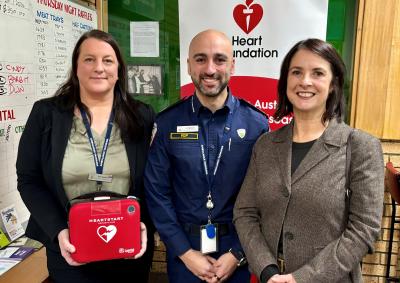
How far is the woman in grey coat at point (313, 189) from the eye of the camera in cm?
132

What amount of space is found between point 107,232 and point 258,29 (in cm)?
196

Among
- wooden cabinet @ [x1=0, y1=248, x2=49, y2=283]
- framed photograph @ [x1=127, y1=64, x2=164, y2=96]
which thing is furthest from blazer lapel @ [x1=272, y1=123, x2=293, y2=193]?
framed photograph @ [x1=127, y1=64, x2=164, y2=96]

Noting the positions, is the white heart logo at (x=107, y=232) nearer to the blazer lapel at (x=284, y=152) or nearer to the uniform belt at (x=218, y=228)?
the uniform belt at (x=218, y=228)

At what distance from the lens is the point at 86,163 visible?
160cm

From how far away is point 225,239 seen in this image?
5.55 ft

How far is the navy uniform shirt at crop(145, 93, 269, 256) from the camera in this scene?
5.45 ft

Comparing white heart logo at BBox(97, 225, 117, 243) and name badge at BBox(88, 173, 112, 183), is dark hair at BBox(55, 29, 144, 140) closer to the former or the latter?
name badge at BBox(88, 173, 112, 183)

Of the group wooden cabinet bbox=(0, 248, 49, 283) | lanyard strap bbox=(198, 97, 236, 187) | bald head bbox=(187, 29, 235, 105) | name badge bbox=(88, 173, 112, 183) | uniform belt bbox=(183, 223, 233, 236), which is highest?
bald head bbox=(187, 29, 235, 105)

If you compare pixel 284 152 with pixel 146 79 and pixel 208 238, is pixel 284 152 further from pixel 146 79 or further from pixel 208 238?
pixel 146 79

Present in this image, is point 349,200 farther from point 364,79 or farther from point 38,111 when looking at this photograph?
point 364,79

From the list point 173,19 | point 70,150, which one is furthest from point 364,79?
point 70,150

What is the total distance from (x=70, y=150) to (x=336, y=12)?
2.15 metres

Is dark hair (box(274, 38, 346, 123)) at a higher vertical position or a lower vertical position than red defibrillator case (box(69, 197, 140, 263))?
higher

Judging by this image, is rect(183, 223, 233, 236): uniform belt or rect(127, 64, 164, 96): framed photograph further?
rect(127, 64, 164, 96): framed photograph
